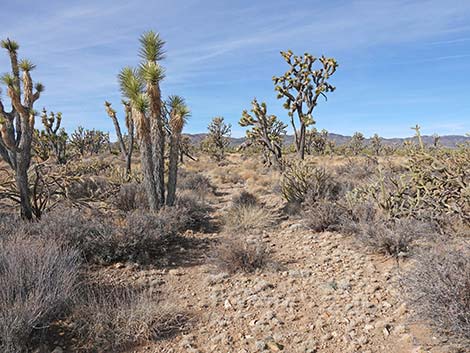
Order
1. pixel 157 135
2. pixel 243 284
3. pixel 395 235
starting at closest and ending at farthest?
pixel 243 284
pixel 395 235
pixel 157 135

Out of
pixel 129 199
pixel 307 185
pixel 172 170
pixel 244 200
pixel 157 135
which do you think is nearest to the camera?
pixel 157 135

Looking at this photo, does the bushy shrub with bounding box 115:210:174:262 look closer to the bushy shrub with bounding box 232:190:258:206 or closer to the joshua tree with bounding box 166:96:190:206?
the joshua tree with bounding box 166:96:190:206

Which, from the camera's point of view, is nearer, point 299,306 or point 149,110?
point 299,306

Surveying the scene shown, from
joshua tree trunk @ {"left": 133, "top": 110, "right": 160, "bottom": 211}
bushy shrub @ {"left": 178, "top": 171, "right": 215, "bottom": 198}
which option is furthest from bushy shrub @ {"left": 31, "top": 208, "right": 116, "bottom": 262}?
bushy shrub @ {"left": 178, "top": 171, "right": 215, "bottom": 198}

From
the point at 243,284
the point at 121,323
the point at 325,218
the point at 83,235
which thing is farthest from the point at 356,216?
the point at 83,235

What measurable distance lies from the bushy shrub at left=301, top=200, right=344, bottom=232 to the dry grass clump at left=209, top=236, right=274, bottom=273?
175 centimetres

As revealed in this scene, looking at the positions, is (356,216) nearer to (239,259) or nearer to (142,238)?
(239,259)

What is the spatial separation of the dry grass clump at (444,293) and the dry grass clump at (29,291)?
11.7ft

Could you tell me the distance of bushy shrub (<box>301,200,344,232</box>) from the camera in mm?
6656

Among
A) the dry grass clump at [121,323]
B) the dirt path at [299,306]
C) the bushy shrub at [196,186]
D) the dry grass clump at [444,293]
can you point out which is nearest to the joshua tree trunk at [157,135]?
the dirt path at [299,306]

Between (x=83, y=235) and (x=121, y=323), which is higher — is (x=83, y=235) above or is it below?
above

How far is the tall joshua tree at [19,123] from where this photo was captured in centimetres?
702

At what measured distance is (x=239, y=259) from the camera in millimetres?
5109

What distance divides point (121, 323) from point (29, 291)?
1.01m
